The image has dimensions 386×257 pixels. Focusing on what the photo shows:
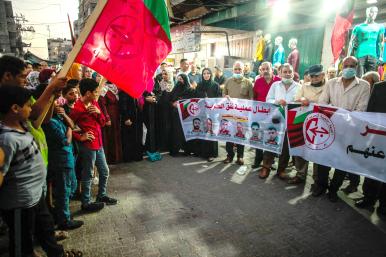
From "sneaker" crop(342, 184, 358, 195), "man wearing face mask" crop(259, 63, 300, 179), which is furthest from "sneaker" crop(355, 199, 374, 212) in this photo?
"man wearing face mask" crop(259, 63, 300, 179)

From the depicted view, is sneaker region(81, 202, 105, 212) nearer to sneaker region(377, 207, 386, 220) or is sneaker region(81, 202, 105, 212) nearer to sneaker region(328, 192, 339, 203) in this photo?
sneaker region(328, 192, 339, 203)

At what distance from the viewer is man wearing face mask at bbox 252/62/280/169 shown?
228 inches

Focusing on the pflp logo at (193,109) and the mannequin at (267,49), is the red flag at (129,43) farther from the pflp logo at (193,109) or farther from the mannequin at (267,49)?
the mannequin at (267,49)

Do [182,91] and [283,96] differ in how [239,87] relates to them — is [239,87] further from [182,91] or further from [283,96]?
[182,91]

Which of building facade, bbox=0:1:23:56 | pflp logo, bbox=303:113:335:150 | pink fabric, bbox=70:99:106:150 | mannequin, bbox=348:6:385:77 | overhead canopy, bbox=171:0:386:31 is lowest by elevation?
pflp logo, bbox=303:113:335:150

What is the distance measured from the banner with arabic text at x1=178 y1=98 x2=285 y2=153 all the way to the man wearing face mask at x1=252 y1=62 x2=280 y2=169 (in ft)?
1.73

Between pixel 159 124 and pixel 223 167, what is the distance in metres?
2.09

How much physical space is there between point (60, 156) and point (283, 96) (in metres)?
4.23

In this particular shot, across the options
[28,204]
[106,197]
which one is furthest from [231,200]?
[28,204]

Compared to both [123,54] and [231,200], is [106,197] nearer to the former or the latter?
[231,200]

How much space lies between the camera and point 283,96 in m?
5.28

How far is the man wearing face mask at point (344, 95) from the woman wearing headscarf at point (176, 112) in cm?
318

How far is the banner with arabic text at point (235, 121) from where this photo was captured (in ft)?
17.4

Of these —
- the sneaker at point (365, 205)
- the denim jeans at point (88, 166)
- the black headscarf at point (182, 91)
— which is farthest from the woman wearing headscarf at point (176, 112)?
the sneaker at point (365, 205)
